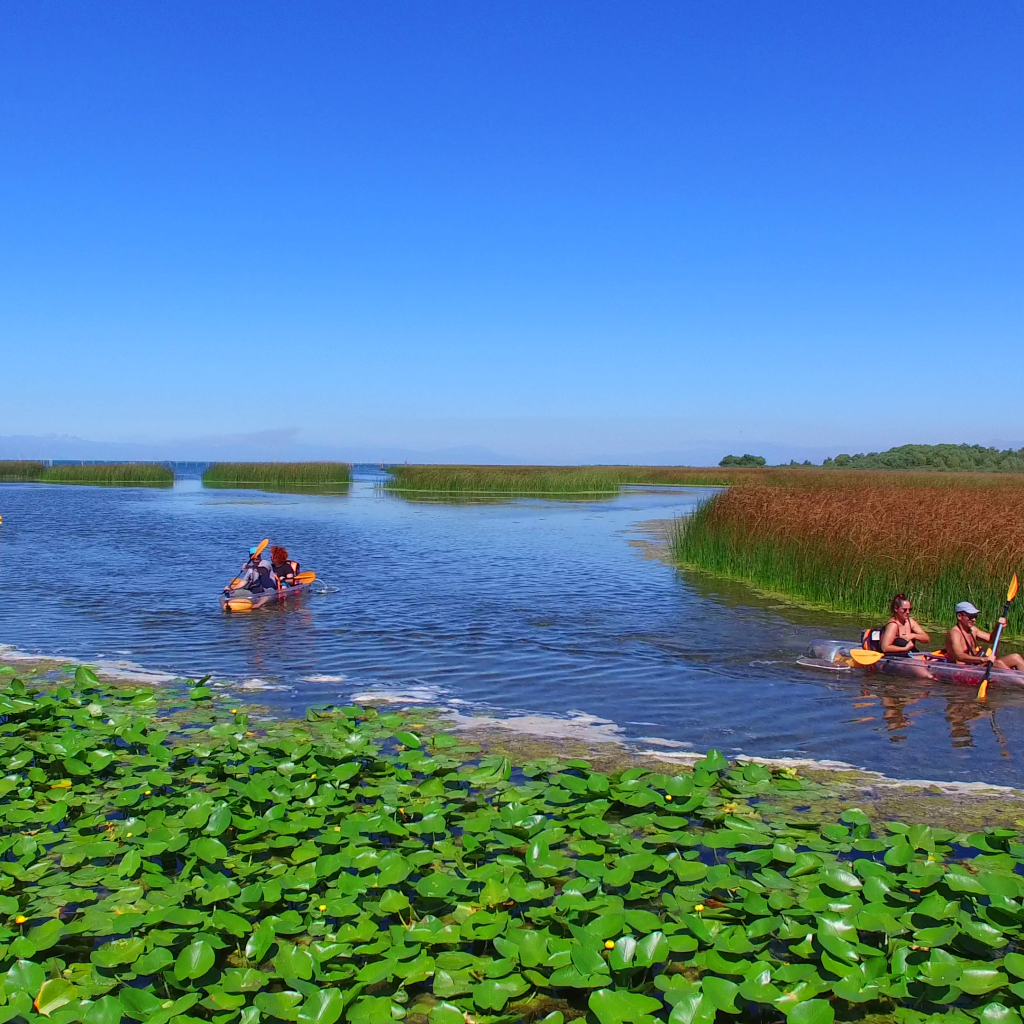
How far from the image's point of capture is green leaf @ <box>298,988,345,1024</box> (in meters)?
3.62

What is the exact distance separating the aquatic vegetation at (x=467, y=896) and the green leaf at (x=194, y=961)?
1 cm

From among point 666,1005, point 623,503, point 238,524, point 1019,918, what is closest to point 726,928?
point 666,1005

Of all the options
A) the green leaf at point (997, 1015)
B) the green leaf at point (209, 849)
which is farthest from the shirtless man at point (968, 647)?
the green leaf at point (209, 849)

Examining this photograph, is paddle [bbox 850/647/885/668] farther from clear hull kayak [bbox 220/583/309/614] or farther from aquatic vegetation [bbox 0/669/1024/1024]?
clear hull kayak [bbox 220/583/309/614]

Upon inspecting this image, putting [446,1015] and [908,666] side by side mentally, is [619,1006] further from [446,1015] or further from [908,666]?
[908,666]

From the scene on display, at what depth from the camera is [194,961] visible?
392cm

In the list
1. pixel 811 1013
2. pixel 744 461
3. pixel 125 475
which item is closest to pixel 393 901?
pixel 811 1013

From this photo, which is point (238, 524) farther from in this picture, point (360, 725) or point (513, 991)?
point (513, 991)

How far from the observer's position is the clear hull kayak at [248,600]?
48.2 feet

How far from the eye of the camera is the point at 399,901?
454 cm

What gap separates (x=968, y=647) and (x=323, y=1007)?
9.39m

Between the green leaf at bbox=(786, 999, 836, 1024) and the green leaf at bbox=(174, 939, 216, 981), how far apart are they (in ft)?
7.90

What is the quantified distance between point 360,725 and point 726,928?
14.3ft

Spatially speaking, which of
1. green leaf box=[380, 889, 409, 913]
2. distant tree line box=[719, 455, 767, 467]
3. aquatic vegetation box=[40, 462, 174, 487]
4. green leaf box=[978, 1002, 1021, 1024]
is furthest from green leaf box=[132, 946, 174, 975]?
distant tree line box=[719, 455, 767, 467]
